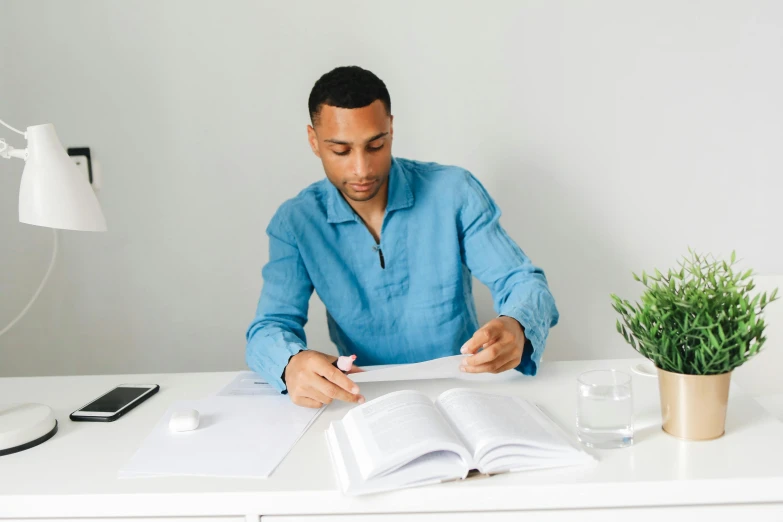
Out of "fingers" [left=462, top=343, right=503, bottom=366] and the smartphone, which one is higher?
"fingers" [left=462, top=343, right=503, bottom=366]

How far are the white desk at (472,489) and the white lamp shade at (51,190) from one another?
1.13 feet

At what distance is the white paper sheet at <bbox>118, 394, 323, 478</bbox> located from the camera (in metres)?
0.87

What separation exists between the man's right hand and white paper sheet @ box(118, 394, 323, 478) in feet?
0.07

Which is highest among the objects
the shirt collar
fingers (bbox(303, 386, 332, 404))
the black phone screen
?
the shirt collar

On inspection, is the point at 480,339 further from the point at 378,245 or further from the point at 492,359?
the point at 378,245

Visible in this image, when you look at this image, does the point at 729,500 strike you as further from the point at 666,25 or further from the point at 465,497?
the point at 666,25

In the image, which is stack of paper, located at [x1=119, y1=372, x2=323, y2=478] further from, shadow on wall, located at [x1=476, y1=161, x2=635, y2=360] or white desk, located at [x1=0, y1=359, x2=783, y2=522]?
shadow on wall, located at [x1=476, y1=161, x2=635, y2=360]

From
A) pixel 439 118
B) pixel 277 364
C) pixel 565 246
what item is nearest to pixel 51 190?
pixel 277 364

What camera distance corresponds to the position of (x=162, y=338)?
2.02 m

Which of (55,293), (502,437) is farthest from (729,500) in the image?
(55,293)

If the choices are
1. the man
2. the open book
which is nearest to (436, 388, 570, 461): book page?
the open book

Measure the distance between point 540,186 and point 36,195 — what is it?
1.35 metres

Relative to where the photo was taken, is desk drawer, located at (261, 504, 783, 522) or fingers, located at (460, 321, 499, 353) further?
fingers, located at (460, 321, 499, 353)

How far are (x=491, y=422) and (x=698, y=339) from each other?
0.29 m
